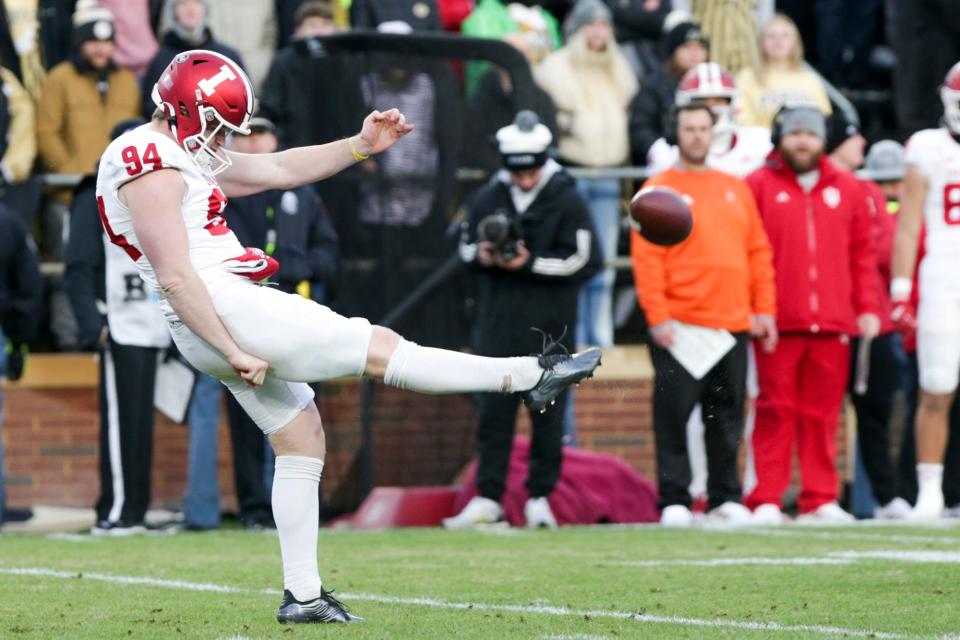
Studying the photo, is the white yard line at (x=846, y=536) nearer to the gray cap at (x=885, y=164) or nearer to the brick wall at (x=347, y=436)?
the brick wall at (x=347, y=436)

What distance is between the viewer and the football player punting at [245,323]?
5.49m

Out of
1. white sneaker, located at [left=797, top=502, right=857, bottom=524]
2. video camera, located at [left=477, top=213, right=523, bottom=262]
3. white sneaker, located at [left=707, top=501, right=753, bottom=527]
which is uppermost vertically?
video camera, located at [left=477, top=213, right=523, bottom=262]

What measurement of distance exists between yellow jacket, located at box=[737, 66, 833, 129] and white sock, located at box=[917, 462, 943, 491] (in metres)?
2.67

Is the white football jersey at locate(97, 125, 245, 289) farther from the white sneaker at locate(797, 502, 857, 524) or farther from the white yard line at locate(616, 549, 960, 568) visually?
the white sneaker at locate(797, 502, 857, 524)

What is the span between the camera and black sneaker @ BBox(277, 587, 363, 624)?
5574mm

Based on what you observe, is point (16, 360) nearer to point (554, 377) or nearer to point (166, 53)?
point (166, 53)

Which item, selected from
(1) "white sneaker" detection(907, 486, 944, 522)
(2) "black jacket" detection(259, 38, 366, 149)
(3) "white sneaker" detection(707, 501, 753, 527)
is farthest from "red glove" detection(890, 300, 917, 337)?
(2) "black jacket" detection(259, 38, 366, 149)

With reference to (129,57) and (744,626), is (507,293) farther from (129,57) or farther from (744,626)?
(744,626)

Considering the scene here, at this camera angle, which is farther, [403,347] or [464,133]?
[464,133]

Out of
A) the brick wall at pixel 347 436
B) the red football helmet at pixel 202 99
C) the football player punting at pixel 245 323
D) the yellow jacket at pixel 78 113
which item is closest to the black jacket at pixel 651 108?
the brick wall at pixel 347 436

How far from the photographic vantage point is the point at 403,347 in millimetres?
5641

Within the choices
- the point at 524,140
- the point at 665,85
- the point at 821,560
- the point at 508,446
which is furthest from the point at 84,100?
the point at 821,560

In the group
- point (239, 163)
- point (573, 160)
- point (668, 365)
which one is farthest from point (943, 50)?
point (239, 163)

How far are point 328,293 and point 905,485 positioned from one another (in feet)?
11.4
